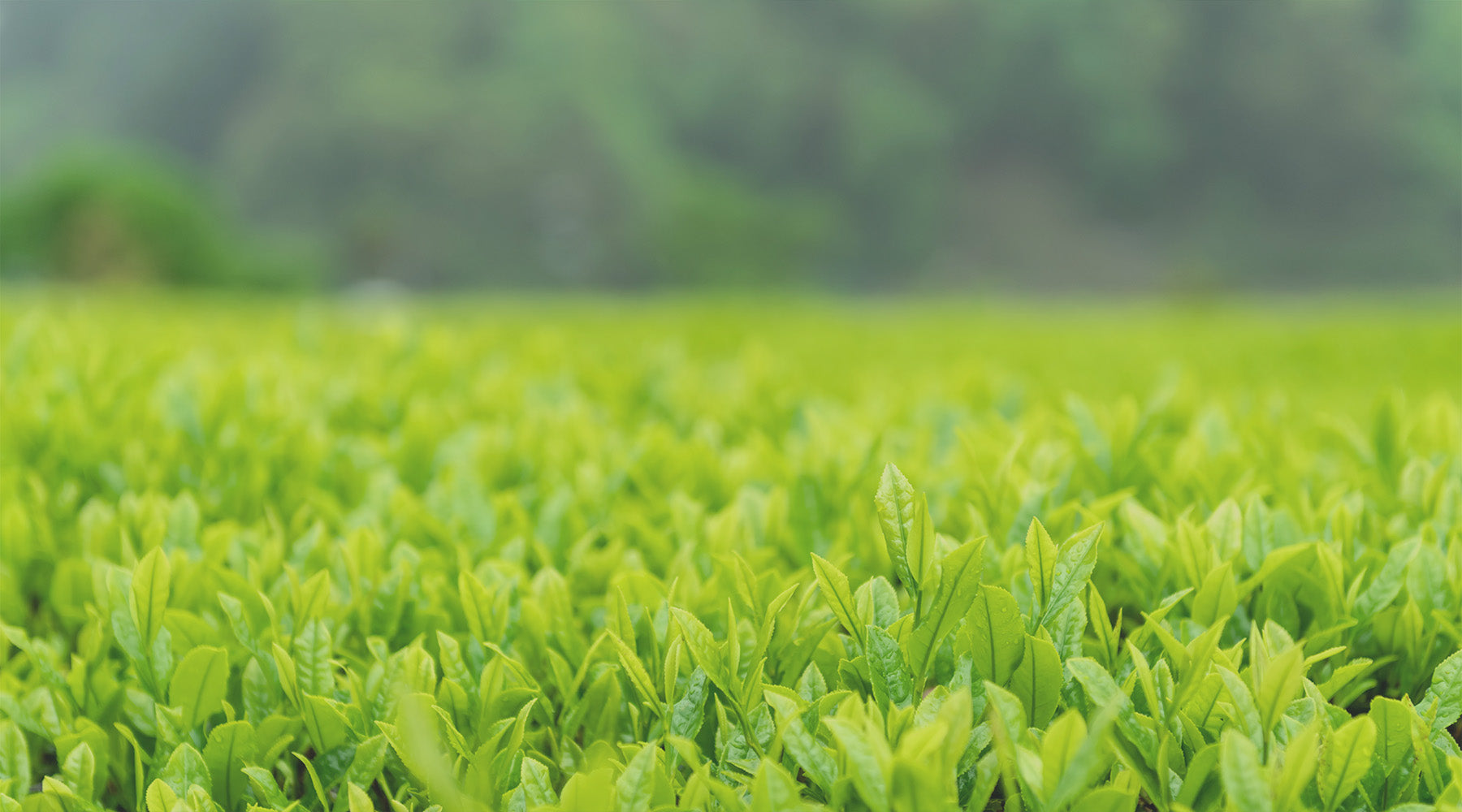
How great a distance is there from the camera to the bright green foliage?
1.07 meters

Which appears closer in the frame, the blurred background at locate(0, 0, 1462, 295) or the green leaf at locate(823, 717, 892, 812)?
the green leaf at locate(823, 717, 892, 812)

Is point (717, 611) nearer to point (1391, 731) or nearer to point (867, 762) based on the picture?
point (867, 762)

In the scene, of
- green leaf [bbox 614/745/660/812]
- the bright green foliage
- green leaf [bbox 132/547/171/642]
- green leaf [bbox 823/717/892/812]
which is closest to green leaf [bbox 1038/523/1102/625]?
the bright green foliage

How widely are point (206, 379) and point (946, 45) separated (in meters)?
77.1

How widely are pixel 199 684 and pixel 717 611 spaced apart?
67 cm

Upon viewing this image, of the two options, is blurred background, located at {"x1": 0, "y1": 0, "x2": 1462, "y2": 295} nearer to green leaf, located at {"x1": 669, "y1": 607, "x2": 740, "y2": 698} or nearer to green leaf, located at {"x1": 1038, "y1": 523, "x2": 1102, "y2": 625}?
green leaf, located at {"x1": 669, "y1": 607, "x2": 740, "y2": 698}

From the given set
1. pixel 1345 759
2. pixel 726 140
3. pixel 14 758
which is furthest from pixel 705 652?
pixel 726 140

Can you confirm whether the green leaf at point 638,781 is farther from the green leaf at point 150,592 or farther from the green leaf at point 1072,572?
the green leaf at point 150,592

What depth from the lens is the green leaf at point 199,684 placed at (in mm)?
1287

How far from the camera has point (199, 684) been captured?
130 cm

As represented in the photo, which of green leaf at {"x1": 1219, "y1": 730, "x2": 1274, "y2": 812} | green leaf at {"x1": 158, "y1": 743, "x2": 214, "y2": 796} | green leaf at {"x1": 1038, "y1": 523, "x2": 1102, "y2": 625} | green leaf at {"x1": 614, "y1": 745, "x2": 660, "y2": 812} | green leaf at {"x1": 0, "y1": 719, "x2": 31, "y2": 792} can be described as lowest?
green leaf at {"x1": 0, "y1": 719, "x2": 31, "y2": 792}

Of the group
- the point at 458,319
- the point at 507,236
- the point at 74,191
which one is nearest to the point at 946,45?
the point at 507,236

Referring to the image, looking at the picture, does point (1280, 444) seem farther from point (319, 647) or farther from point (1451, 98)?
point (1451, 98)

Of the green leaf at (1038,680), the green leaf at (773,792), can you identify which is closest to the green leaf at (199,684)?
the green leaf at (773,792)
